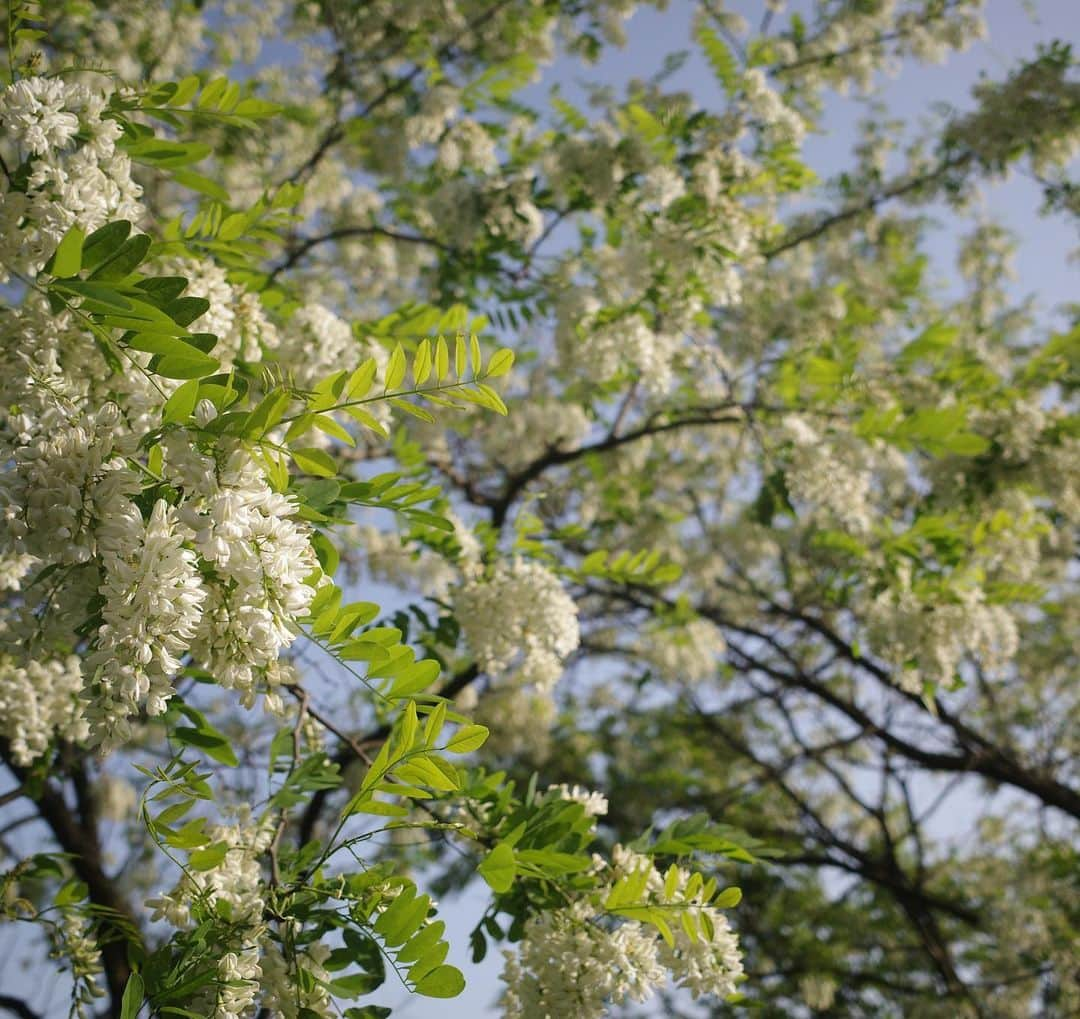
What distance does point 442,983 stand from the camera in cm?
152

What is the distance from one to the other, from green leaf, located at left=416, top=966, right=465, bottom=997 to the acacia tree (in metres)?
0.01

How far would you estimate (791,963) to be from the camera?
7.93m

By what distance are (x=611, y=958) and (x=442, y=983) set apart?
59 centimetres

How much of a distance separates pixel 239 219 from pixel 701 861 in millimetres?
2185

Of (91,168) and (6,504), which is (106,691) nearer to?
(6,504)

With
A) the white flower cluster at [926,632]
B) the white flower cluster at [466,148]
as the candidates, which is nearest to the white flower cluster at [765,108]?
the white flower cluster at [466,148]

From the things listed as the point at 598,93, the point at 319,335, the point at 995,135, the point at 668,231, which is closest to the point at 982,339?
the point at 995,135

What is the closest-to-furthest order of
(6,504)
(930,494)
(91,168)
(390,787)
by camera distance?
(6,504) < (390,787) < (91,168) < (930,494)

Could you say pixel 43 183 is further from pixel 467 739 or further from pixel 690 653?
pixel 690 653

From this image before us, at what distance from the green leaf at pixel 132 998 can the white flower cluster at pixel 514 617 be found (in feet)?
5.94

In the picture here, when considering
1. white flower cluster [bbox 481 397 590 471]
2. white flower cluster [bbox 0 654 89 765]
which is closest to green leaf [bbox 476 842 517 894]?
white flower cluster [bbox 0 654 89 765]

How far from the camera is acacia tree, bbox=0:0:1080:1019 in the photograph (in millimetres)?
1500

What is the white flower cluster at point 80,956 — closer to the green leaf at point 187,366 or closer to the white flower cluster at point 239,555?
the white flower cluster at point 239,555

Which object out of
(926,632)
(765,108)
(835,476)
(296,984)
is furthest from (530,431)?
(296,984)
